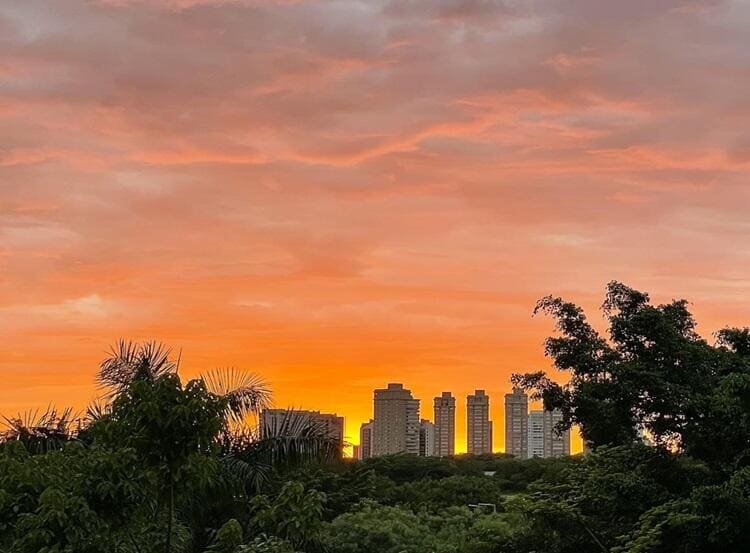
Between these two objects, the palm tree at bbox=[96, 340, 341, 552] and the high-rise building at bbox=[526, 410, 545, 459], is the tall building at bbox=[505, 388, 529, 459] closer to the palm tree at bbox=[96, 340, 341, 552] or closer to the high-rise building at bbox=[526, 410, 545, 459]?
the high-rise building at bbox=[526, 410, 545, 459]

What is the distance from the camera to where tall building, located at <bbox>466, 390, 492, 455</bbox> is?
61219 mm

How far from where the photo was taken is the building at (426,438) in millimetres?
53062

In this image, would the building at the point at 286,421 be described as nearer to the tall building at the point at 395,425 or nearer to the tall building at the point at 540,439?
the tall building at the point at 395,425

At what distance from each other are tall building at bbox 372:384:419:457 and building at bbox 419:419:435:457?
1121mm

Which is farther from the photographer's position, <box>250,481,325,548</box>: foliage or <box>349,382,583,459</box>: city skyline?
<box>349,382,583,459</box>: city skyline

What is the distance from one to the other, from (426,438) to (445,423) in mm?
8850

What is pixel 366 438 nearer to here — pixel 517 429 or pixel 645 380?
pixel 517 429

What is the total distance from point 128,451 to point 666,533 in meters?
8.66

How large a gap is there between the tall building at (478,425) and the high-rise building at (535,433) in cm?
350

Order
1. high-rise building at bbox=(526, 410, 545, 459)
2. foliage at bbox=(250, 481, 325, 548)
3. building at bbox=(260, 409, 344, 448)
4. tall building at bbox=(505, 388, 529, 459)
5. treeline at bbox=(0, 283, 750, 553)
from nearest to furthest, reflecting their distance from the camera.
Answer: foliage at bbox=(250, 481, 325, 548) < treeline at bbox=(0, 283, 750, 553) < building at bbox=(260, 409, 344, 448) < high-rise building at bbox=(526, 410, 545, 459) < tall building at bbox=(505, 388, 529, 459)

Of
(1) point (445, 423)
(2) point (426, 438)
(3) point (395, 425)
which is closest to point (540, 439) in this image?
(2) point (426, 438)

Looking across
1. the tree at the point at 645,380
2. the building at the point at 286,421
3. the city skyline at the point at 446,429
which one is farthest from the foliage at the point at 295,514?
the city skyline at the point at 446,429

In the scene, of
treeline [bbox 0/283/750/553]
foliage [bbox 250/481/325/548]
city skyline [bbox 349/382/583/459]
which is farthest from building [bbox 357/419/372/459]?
foliage [bbox 250/481/325/548]

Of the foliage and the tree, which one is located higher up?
the tree
